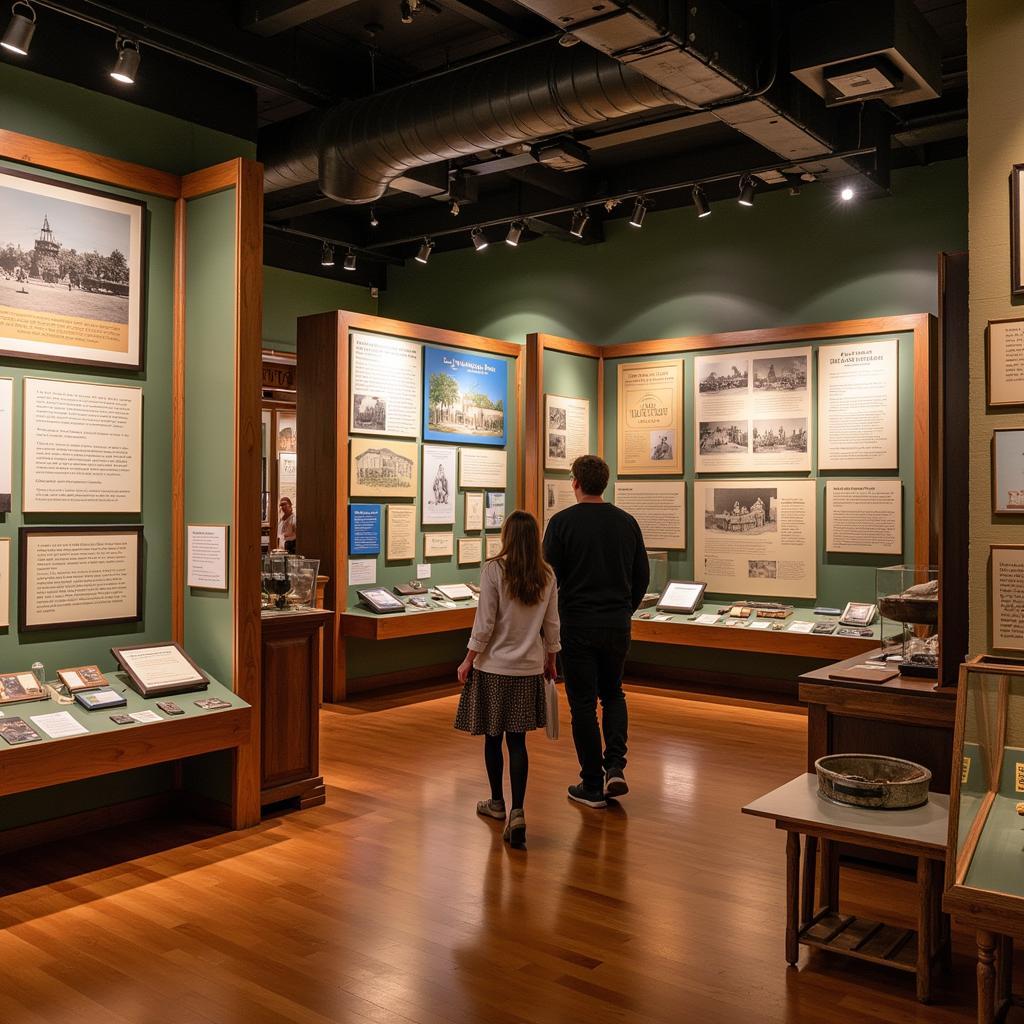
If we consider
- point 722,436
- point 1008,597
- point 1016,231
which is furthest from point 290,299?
point 1008,597

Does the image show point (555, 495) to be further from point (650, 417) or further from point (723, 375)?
point (723, 375)

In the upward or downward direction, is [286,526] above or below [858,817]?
above

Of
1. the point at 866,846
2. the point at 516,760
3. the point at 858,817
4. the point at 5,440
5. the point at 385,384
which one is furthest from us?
the point at 385,384

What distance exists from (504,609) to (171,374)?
2.10m

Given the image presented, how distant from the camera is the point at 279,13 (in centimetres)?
570

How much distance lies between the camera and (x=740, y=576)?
8477 millimetres

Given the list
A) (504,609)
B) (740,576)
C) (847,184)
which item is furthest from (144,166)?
(740,576)

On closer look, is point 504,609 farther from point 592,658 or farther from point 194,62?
point 194,62

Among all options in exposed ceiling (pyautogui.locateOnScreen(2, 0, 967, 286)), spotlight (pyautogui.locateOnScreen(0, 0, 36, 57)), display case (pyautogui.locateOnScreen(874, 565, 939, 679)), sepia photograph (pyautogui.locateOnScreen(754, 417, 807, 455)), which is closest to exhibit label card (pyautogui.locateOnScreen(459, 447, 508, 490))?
exposed ceiling (pyautogui.locateOnScreen(2, 0, 967, 286))

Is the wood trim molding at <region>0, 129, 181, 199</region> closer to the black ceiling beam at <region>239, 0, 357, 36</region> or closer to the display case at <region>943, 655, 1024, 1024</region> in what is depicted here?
the black ceiling beam at <region>239, 0, 357, 36</region>

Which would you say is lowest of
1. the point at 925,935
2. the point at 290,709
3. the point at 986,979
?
the point at 925,935

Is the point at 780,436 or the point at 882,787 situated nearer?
the point at 882,787

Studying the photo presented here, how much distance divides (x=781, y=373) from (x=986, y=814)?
6.14 metres

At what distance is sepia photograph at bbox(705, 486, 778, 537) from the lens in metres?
8.30
